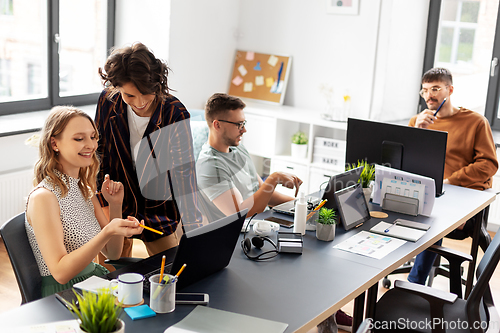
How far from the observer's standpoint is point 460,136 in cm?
328

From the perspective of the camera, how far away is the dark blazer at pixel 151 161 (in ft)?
7.41

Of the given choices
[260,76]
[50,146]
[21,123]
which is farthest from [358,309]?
[260,76]

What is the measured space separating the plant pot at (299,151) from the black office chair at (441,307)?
247cm

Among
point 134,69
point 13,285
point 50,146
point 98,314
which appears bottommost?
point 13,285

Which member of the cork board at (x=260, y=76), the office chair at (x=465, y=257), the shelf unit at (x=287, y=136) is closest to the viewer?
the office chair at (x=465, y=257)

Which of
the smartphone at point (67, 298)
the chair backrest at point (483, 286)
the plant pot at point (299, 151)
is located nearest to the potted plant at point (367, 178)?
the chair backrest at point (483, 286)

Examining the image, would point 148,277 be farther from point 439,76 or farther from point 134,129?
point 439,76

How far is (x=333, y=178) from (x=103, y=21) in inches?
119

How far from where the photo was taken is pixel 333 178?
7.76 ft

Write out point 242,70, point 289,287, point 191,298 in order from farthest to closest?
point 242,70
point 289,287
point 191,298

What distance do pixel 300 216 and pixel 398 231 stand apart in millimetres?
473

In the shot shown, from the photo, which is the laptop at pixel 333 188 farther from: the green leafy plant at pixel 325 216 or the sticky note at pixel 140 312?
the sticky note at pixel 140 312

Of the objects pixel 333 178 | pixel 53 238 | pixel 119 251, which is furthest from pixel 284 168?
pixel 53 238

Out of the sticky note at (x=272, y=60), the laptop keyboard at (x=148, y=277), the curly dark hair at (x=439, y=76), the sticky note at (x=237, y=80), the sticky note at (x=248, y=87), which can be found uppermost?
the sticky note at (x=272, y=60)
